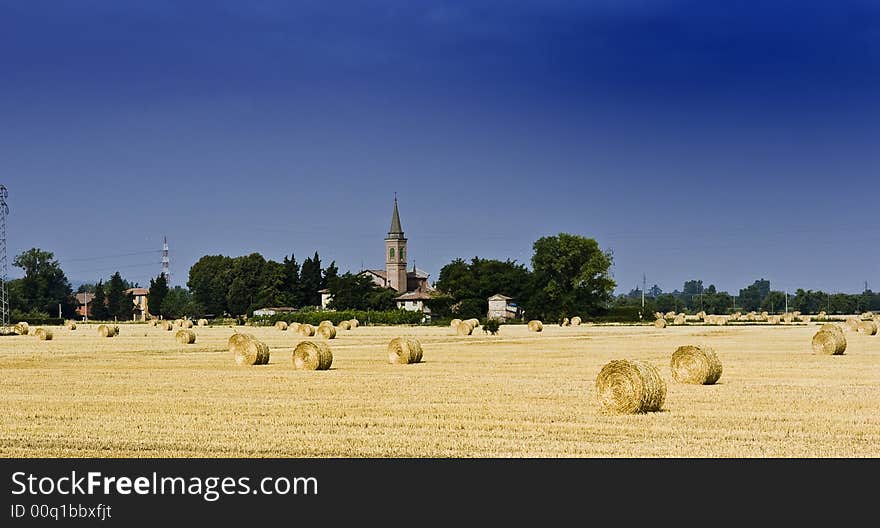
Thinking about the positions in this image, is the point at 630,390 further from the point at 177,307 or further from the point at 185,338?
the point at 177,307

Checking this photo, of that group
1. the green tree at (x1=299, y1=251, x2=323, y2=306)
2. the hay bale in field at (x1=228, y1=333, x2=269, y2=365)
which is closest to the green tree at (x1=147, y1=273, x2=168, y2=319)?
the green tree at (x1=299, y1=251, x2=323, y2=306)

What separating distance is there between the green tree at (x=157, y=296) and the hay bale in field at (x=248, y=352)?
11546 centimetres

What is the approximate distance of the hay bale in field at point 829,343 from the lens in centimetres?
3909

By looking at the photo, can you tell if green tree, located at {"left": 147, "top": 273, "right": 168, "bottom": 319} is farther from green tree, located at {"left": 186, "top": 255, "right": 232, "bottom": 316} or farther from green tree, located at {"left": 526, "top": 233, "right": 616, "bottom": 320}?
green tree, located at {"left": 526, "top": 233, "right": 616, "bottom": 320}

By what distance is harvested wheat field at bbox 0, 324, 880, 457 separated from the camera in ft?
50.1

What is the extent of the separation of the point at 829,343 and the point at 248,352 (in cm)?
2036

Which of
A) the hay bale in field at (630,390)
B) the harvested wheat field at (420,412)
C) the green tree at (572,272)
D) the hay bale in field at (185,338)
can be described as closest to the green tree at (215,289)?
the green tree at (572,272)

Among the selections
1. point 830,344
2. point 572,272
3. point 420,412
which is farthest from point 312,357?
point 572,272

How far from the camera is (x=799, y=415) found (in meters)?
18.9

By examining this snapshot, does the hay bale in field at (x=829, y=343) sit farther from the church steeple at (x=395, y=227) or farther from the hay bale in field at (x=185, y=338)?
the church steeple at (x=395, y=227)

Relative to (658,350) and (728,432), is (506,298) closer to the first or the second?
(658,350)
